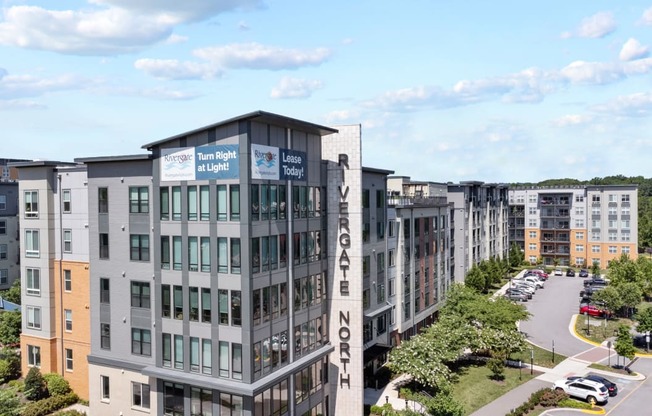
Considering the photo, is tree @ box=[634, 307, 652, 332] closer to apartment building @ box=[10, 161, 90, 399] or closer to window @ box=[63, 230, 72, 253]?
apartment building @ box=[10, 161, 90, 399]

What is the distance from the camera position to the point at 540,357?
54500 millimetres

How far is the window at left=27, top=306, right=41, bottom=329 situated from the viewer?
4266 cm

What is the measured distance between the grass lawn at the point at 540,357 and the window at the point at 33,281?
145 feet

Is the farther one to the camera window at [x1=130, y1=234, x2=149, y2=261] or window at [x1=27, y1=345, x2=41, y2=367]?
window at [x1=27, y1=345, x2=41, y2=367]

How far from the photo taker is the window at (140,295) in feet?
118

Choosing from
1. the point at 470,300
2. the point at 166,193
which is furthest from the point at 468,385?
the point at 166,193

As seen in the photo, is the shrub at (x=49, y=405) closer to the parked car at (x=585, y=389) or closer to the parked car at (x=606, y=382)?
the parked car at (x=585, y=389)

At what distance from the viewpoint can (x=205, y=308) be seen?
106 ft

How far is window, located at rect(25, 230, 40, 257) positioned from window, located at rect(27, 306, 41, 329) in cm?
438

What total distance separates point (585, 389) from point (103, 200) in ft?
132

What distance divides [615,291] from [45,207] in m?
65.0

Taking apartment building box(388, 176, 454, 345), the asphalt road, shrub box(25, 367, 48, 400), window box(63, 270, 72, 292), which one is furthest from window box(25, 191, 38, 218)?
the asphalt road

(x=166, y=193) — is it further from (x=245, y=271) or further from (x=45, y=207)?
(x=45, y=207)

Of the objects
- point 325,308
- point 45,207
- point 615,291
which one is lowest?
point 615,291
